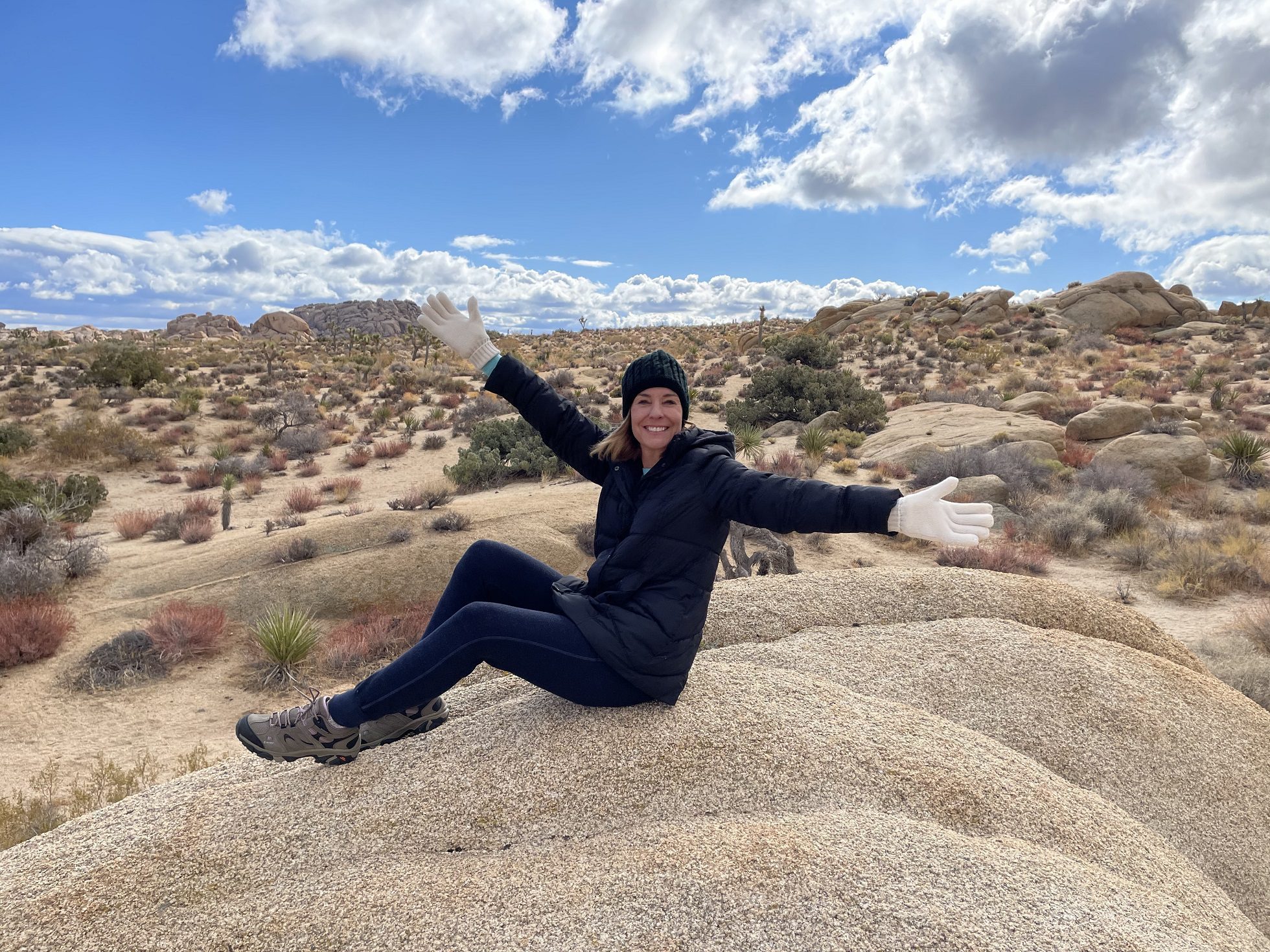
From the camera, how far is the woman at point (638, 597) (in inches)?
103

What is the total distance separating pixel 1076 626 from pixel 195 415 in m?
21.4

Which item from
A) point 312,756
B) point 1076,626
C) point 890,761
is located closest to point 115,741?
point 312,756

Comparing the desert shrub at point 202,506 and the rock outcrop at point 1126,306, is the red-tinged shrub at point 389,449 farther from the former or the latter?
the rock outcrop at point 1126,306

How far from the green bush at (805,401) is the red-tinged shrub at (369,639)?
11.6m

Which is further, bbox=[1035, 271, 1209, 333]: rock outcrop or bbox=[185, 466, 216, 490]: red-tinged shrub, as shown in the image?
bbox=[1035, 271, 1209, 333]: rock outcrop

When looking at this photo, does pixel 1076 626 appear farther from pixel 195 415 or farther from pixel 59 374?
pixel 59 374

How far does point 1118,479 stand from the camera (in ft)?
36.7

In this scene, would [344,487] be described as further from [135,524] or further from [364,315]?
[364,315]

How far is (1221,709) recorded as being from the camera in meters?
3.96

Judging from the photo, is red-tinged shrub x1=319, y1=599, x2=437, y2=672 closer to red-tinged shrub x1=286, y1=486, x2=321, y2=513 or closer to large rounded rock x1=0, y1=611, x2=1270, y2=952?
large rounded rock x1=0, y1=611, x2=1270, y2=952

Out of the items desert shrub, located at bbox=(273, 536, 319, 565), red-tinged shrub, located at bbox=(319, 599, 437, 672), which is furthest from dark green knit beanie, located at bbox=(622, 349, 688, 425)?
desert shrub, located at bbox=(273, 536, 319, 565)

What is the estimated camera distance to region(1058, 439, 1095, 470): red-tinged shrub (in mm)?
13016

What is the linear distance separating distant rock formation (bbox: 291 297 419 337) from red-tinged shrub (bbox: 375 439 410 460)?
58339 mm

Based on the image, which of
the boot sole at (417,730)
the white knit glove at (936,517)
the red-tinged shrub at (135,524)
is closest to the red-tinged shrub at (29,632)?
the red-tinged shrub at (135,524)
